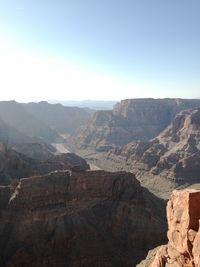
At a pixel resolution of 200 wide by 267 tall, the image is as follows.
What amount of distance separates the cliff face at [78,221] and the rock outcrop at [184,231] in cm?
3812

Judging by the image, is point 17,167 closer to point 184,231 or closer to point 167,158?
point 167,158

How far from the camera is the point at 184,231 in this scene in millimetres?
26594

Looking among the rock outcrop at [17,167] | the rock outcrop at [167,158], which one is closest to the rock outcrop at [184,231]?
the rock outcrop at [17,167]

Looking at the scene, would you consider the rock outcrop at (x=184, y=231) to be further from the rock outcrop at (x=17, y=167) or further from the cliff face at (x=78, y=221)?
the rock outcrop at (x=17, y=167)

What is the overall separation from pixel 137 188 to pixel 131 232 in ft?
32.9

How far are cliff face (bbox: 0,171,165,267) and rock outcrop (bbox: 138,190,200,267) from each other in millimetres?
38117

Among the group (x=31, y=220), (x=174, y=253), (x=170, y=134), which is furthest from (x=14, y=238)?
(x=170, y=134)

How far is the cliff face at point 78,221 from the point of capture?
65.7 m

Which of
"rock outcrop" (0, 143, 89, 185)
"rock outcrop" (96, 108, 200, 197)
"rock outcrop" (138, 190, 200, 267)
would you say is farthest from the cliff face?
"rock outcrop" (96, 108, 200, 197)

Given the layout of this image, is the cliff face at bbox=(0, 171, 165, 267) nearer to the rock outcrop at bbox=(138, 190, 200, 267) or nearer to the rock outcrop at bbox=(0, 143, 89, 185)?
the rock outcrop at bbox=(0, 143, 89, 185)

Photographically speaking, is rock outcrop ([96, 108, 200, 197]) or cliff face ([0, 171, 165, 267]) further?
rock outcrop ([96, 108, 200, 197])

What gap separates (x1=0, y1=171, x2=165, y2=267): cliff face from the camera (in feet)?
216

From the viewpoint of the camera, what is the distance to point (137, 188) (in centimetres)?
7938

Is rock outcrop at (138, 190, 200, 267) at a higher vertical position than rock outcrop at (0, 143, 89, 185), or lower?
higher
